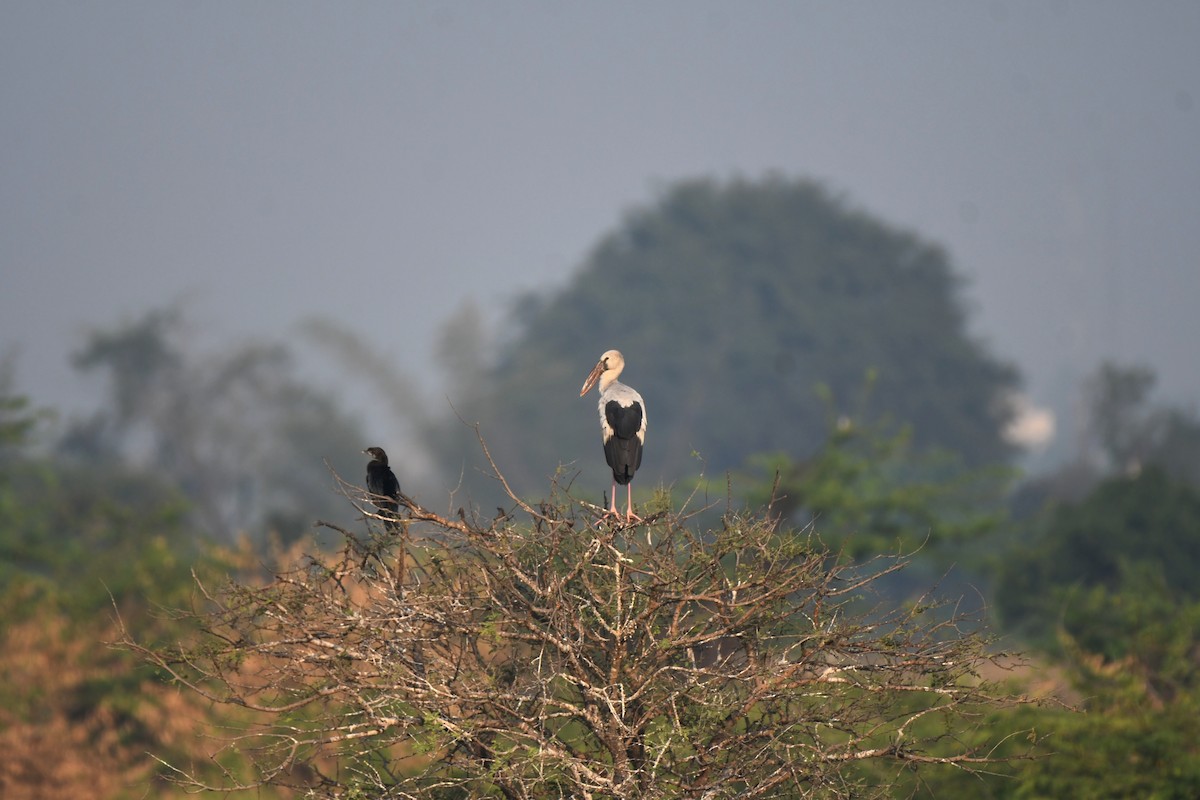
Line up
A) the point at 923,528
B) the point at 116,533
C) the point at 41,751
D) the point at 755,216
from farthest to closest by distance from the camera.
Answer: the point at 755,216 → the point at 116,533 → the point at 923,528 → the point at 41,751

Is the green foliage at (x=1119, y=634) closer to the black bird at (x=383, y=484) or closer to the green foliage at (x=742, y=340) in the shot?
the black bird at (x=383, y=484)

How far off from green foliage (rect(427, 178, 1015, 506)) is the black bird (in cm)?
6220

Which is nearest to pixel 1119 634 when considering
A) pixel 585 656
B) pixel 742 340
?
pixel 585 656

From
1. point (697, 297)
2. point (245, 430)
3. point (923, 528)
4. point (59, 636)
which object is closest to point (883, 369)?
point (697, 297)

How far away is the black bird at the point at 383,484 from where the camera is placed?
9133 mm

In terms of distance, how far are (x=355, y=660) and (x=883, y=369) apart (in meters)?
77.9

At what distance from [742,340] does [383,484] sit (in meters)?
77.8

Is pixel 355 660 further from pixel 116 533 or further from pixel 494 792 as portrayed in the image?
pixel 116 533

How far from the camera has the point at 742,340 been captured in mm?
86875

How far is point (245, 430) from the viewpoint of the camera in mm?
82375

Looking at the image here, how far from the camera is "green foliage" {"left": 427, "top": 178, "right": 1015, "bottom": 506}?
8156 cm

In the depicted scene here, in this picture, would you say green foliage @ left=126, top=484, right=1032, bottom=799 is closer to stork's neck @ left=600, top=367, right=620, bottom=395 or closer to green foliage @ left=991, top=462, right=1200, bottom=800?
green foliage @ left=991, top=462, right=1200, bottom=800

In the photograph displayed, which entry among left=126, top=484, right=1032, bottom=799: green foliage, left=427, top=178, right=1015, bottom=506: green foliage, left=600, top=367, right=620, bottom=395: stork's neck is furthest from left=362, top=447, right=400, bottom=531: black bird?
left=427, top=178, right=1015, bottom=506: green foliage

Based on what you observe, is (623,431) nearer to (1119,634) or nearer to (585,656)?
(585,656)
